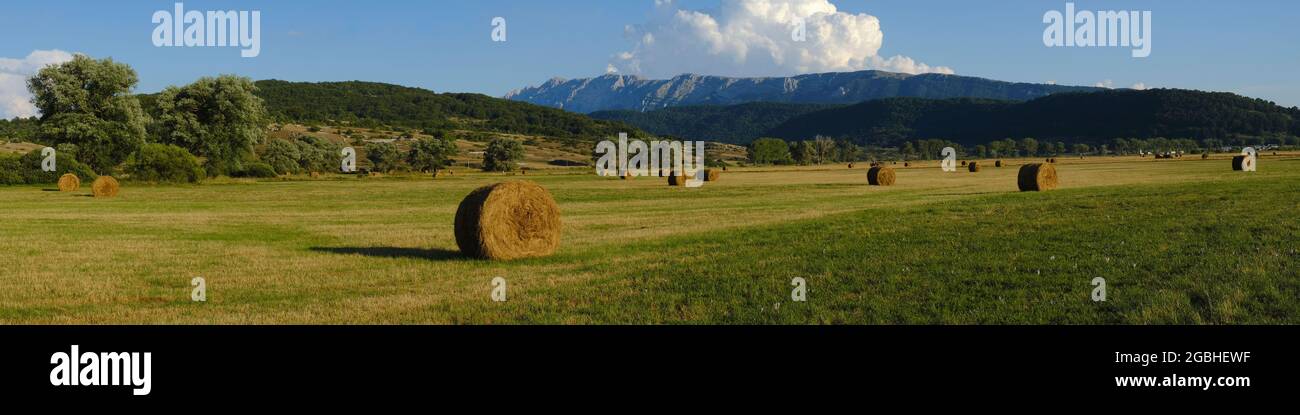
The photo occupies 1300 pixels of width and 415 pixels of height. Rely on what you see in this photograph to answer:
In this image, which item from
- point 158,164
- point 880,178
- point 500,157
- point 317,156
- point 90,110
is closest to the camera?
point 880,178

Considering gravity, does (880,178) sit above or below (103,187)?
above

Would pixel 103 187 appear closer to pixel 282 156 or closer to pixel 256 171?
pixel 256 171

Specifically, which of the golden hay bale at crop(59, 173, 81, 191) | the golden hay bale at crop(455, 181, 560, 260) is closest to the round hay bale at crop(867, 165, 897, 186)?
the golden hay bale at crop(455, 181, 560, 260)

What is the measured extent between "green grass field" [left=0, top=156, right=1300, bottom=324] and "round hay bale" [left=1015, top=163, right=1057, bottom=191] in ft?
39.9

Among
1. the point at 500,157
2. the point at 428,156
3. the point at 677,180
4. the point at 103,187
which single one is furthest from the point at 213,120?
the point at 677,180

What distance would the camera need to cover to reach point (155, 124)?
252ft

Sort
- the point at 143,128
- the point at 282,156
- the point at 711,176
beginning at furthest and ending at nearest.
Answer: the point at 282,156 < the point at 143,128 < the point at 711,176

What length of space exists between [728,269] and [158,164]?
6238 cm

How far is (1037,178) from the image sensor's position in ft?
129

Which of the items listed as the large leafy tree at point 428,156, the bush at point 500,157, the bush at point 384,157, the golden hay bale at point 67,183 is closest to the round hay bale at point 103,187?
the golden hay bale at point 67,183

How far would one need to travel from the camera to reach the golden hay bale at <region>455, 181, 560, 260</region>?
17.5 m

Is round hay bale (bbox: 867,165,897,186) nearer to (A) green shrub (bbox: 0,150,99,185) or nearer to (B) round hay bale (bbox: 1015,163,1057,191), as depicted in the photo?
(B) round hay bale (bbox: 1015,163,1057,191)

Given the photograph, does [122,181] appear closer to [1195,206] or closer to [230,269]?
[230,269]
